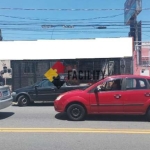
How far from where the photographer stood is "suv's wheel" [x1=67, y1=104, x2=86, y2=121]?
26.5 feet

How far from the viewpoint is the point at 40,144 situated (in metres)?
5.52

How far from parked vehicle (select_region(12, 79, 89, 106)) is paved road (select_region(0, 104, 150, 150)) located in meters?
3.27

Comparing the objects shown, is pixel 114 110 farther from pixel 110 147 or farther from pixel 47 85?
pixel 47 85

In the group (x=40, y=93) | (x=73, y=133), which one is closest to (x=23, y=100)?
(x=40, y=93)

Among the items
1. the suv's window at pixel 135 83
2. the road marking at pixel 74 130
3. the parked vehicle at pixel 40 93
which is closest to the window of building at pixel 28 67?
the parked vehicle at pixel 40 93

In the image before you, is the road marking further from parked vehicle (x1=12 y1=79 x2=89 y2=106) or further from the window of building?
the window of building

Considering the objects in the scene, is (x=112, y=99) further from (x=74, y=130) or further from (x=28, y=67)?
(x=28, y=67)

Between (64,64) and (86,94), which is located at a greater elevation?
(64,64)

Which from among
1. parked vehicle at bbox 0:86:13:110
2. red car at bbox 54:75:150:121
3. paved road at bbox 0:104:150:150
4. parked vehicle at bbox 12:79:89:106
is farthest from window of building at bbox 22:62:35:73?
red car at bbox 54:75:150:121

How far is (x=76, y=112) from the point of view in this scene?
811 centimetres

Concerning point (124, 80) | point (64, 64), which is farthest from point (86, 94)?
point (64, 64)

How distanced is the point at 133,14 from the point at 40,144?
27.6 m

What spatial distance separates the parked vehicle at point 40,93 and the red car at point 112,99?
391 centimetres

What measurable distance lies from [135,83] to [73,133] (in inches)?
113
